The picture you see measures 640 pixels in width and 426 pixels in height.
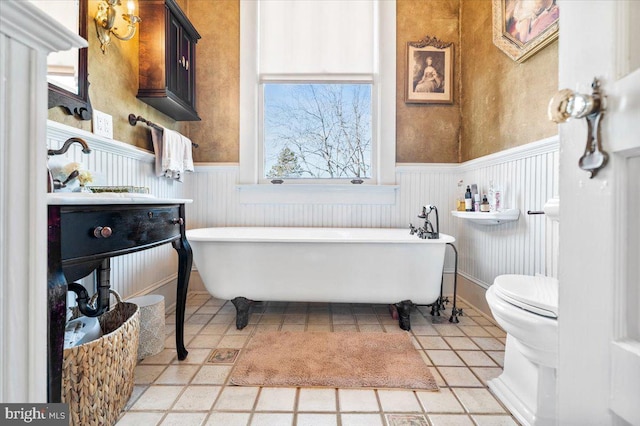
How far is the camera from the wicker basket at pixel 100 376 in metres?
0.97

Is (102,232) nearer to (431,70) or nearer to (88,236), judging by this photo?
(88,236)

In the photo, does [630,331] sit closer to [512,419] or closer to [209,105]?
[512,419]

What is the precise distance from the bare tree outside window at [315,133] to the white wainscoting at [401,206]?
35 centimetres

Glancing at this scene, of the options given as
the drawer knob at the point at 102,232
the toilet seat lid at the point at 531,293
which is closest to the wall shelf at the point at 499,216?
the toilet seat lid at the point at 531,293

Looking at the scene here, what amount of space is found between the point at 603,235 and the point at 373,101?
102 inches

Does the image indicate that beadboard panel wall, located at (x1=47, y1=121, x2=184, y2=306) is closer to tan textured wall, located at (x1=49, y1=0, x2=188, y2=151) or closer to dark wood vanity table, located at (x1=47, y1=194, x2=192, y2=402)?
tan textured wall, located at (x1=49, y1=0, x2=188, y2=151)

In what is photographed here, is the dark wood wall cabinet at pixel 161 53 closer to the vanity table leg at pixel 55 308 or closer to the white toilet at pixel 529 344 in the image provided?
the vanity table leg at pixel 55 308

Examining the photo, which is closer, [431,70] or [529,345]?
[529,345]

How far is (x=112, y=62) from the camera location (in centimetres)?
175

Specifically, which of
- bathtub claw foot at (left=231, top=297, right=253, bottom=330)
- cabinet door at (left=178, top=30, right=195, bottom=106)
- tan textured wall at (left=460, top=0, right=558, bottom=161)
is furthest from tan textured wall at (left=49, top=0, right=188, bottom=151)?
tan textured wall at (left=460, top=0, right=558, bottom=161)

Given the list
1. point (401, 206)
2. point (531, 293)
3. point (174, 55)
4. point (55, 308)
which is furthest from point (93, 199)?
point (401, 206)

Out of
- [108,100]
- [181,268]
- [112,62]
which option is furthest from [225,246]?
[112,62]

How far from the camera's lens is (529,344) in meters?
1.04

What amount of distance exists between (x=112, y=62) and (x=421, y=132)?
234 centimetres
